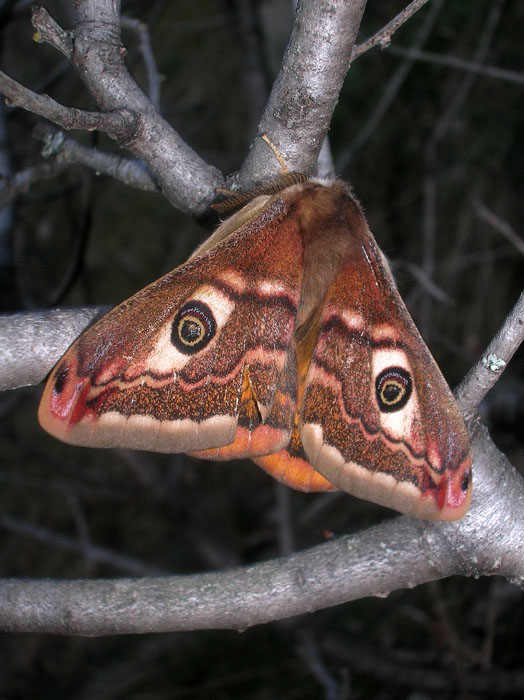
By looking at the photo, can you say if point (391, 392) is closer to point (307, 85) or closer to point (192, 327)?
point (192, 327)

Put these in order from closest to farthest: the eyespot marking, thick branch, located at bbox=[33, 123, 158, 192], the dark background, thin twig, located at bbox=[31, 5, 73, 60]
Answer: thin twig, located at bbox=[31, 5, 73, 60]
the eyespot marking
thick branch, located at bbox=[33, 123, 158, 192]
the dark background

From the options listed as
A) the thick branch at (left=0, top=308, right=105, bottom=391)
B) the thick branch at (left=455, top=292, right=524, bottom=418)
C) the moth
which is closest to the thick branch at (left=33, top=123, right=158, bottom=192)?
the moth

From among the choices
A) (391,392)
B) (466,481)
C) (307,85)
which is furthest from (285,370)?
(307,85)

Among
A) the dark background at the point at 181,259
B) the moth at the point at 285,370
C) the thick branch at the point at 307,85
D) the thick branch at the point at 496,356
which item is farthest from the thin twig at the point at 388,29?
the dark background at the point at 181,259

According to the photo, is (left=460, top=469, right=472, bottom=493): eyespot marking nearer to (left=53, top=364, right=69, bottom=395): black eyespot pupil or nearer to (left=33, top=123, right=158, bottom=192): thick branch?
(left=53, top=364, right=69, bottom=395): black eyespot pupil

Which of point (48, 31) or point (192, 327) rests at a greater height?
point (48, 31)

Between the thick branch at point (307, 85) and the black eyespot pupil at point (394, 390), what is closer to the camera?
the thick branch at point (307, 85)

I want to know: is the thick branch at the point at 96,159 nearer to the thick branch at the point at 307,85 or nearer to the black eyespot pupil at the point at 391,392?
the thick branch at the point at 307,85

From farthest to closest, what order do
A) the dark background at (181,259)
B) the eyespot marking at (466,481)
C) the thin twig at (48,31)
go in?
the dark background at (181,259) → the eyespot marking at (466,481) → the thin twig at (48,31)
